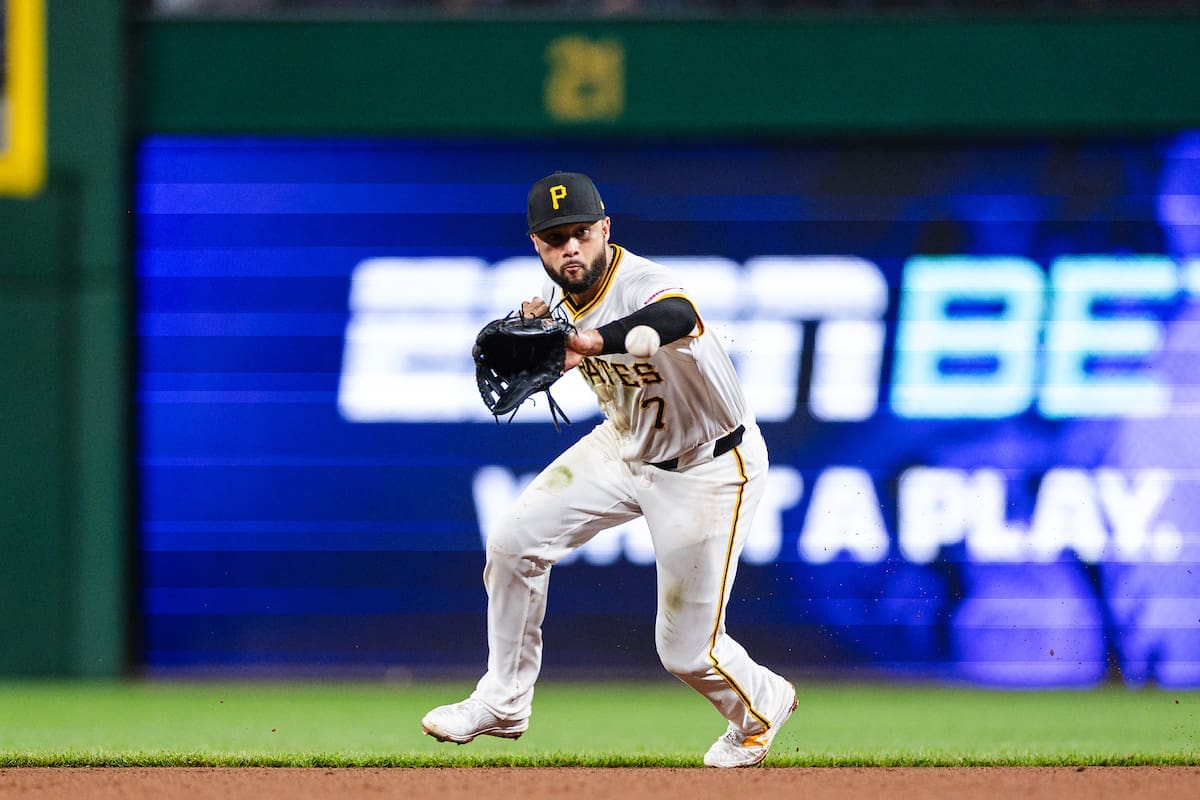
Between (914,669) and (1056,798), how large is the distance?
11.4ft

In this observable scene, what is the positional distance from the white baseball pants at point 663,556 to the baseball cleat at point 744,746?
0.14 ft

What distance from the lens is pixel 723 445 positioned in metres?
5.48

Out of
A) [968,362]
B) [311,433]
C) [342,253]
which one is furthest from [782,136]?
[311,433]

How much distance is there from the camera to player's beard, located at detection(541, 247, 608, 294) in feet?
17.3

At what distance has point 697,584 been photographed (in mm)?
Result: 5312

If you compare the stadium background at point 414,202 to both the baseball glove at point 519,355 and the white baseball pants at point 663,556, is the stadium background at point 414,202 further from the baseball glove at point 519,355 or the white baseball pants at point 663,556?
the baseball glove at point 519,355

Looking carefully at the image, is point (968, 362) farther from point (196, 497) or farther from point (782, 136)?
point (196, 497)

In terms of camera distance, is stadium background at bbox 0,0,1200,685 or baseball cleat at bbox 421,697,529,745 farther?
stadium background at bbox 0,0,1200,685

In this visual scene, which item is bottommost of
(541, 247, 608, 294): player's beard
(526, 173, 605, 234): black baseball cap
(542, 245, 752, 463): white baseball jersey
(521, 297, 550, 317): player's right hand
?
(542, 245, 752, 463): white baseball jersey

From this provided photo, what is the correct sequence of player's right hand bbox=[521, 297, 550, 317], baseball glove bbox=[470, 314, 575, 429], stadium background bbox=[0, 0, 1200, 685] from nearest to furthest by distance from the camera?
1. baseball glove bbox=[470, 314, 575, 429]
2. player's right hand bbox=[521, 297, 550, 317]
3. stadium background bbox=[0, 0, 1200, 685]

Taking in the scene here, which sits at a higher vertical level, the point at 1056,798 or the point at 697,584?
the point at 697,584

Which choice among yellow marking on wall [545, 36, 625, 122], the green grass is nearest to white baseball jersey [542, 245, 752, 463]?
the green grass

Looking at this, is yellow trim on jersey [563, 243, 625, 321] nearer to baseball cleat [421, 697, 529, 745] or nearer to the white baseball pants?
the white baseball pants

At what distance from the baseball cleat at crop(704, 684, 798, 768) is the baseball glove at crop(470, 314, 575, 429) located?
4.56 ft
